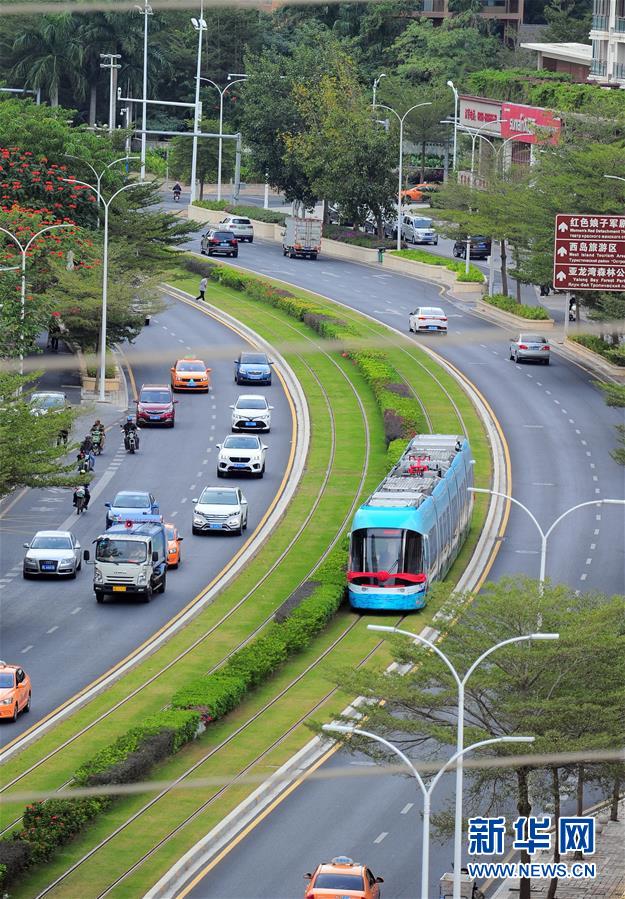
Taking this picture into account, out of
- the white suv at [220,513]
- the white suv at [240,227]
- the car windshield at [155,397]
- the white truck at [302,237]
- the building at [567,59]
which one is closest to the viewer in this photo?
the white suv at [220,513]

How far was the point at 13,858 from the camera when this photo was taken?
39656 mm

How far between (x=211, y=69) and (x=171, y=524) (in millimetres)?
130234

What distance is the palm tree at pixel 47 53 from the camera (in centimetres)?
18275

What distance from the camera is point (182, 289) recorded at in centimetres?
13062

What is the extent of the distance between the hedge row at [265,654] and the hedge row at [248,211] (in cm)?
9191

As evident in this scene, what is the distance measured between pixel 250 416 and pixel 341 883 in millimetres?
55310

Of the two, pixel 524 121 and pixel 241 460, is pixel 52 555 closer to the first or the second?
pixel 241 460

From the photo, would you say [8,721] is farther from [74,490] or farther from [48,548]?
[74,490]

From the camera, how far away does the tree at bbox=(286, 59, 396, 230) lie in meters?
141

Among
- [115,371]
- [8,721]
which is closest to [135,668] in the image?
[8,721]

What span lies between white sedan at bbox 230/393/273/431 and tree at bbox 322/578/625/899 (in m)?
47.0

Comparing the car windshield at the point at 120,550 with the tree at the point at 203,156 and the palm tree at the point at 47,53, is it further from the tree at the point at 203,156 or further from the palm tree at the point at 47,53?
the palm tree at the point at 47,53

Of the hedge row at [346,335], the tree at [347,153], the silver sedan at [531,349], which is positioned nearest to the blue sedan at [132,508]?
the hedge row at [346,335]

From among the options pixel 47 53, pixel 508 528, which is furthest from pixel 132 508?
pixel 47 53
